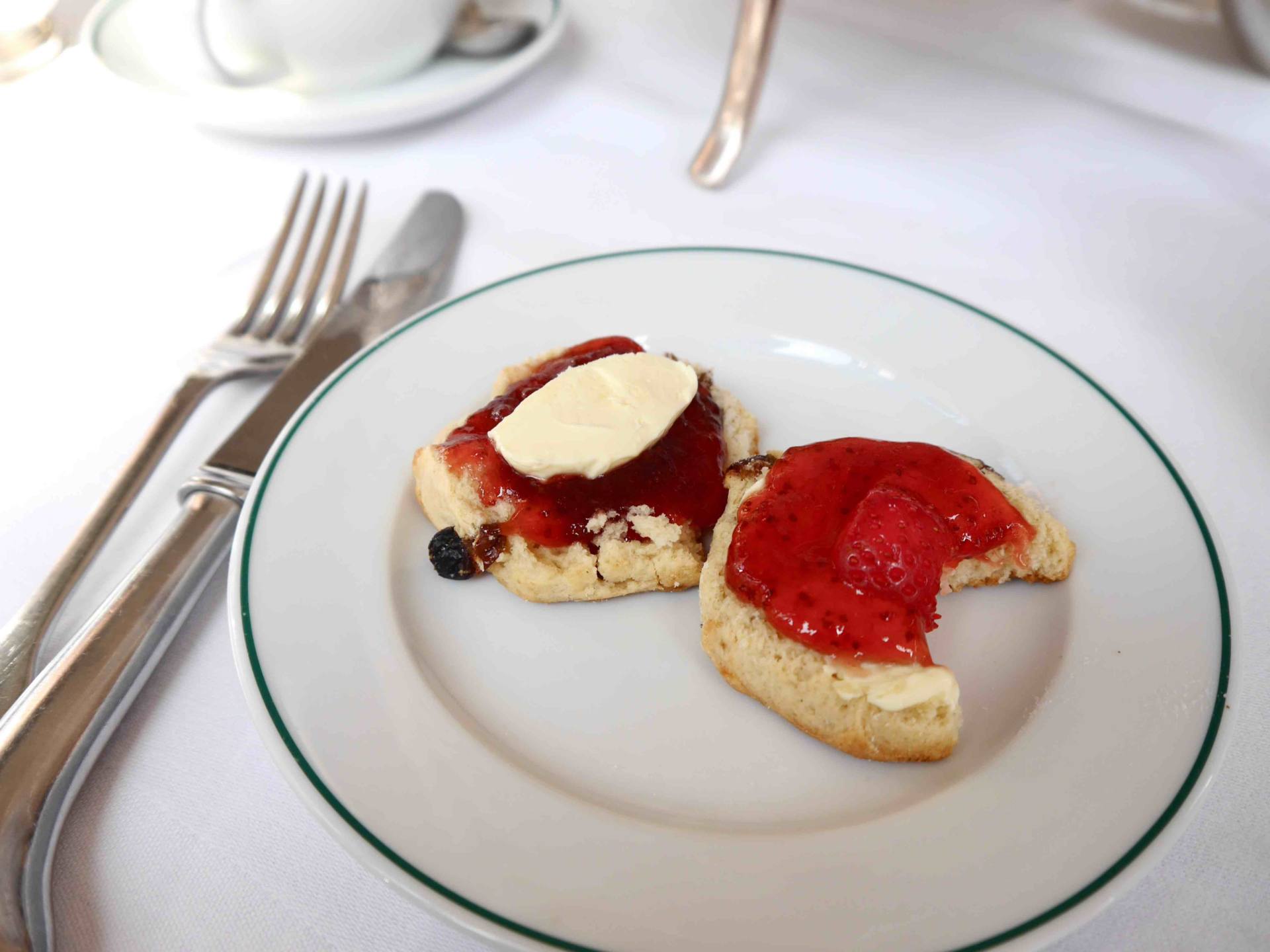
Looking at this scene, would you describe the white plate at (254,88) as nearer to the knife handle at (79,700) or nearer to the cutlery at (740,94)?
the cutlery at (740,94)

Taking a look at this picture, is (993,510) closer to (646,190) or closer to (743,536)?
(743,536)

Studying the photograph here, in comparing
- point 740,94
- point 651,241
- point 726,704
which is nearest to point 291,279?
point 651,241

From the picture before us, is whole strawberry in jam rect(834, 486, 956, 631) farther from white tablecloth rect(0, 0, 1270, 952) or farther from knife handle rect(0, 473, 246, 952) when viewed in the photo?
knife handle rect(0, 473, 246, 952)

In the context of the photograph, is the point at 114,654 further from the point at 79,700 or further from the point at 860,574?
the point at 860,574

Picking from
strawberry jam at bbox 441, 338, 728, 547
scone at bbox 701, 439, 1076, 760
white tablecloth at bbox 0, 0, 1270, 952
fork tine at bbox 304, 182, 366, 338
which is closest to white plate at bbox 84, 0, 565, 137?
white tablecloth at bbox 0, 0, 1270, 952

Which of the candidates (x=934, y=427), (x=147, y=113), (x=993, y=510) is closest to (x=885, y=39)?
(x=934, y=427)

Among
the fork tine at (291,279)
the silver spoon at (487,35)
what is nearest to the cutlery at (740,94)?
the silver spoon at (487,35)

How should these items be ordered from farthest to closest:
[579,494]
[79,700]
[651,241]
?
[651,241] < [579,494] < [79,700]
